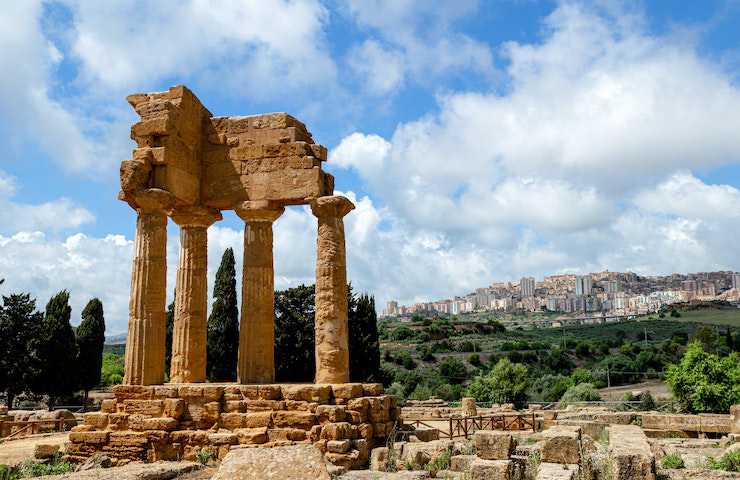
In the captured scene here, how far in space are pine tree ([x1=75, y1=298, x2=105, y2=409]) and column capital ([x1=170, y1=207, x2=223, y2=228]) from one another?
25695 millimetres

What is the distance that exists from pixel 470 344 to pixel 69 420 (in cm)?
6072

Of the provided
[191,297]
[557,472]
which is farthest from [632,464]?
[191,297]

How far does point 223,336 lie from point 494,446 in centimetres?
2767

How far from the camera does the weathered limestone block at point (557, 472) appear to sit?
8.23 meters

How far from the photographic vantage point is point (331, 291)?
16094mm

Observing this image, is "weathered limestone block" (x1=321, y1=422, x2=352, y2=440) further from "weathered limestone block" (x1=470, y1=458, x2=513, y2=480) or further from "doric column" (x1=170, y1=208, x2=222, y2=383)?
"doric column" (x1=170, y1=208, x2=222, y2=383)

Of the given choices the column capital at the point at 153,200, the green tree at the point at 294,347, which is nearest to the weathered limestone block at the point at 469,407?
the green tree at the point at 294,347

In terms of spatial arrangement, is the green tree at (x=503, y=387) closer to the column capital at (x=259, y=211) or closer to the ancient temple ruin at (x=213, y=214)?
the ancient temple ruin at (x=213, y=214)

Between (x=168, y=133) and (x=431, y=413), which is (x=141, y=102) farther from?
(x=431, y=413)

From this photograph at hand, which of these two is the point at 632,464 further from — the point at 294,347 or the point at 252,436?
the point at 294,347

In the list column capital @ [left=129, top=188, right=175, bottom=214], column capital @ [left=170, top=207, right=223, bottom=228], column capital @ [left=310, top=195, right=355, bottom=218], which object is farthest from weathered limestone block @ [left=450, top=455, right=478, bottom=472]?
column capital @ [left=170, top=207, right=223, bottom=228]

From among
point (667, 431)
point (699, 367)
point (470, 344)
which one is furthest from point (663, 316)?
point (667, 431)

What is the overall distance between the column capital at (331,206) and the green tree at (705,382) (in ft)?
63.5

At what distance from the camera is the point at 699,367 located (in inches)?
1083
